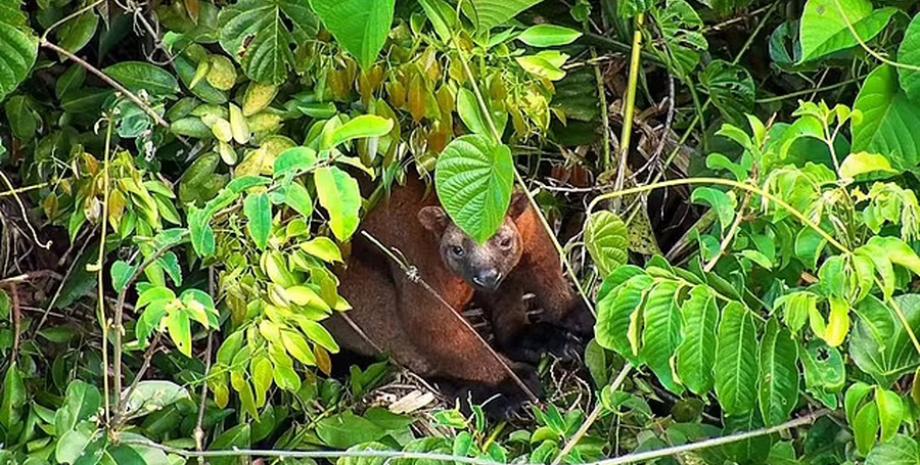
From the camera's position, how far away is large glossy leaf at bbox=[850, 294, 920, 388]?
53.4 inches

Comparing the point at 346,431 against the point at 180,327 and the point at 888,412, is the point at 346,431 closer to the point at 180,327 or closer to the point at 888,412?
the point at 180,327

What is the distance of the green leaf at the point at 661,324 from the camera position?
A: 1.33 m

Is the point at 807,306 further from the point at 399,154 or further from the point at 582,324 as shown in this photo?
the point at 582,324

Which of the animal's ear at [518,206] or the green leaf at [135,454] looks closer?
the green leaf at [135,454]

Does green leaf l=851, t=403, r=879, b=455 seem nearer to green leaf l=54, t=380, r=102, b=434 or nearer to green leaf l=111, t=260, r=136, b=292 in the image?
green leaf l=111, t=260, r=136, b=292

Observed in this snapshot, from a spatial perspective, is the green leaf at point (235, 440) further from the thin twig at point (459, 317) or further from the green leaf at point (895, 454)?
the green leaf at point (895, 454)

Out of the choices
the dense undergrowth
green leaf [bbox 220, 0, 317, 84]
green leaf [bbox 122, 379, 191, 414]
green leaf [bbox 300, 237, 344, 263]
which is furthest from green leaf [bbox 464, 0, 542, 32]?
green leaf [bbox 122, 379, 191, 414]

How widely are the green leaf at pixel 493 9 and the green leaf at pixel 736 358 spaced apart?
22.0 inches

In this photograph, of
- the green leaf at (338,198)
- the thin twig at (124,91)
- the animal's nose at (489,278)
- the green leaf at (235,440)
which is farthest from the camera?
the animal's nose at (489,278)

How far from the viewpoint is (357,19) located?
1.27 metres

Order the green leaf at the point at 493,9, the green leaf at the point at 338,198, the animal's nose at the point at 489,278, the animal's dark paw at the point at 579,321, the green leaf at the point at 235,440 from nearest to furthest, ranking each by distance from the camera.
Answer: the green leaf at the point at 338,198, the green leaf at the point at 493,9, the green leaf at the point at 235,440, the animal's nose at the point at 489,278, the animal's dark paw at the point at 579,321

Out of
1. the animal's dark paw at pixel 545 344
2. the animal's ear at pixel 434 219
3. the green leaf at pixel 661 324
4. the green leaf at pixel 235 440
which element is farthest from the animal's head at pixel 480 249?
the green leaf at pixel 661 324

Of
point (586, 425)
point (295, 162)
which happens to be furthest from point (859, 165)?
point (295, 162)

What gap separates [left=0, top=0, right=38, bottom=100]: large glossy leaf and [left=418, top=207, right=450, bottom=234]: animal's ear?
33.2 inches
